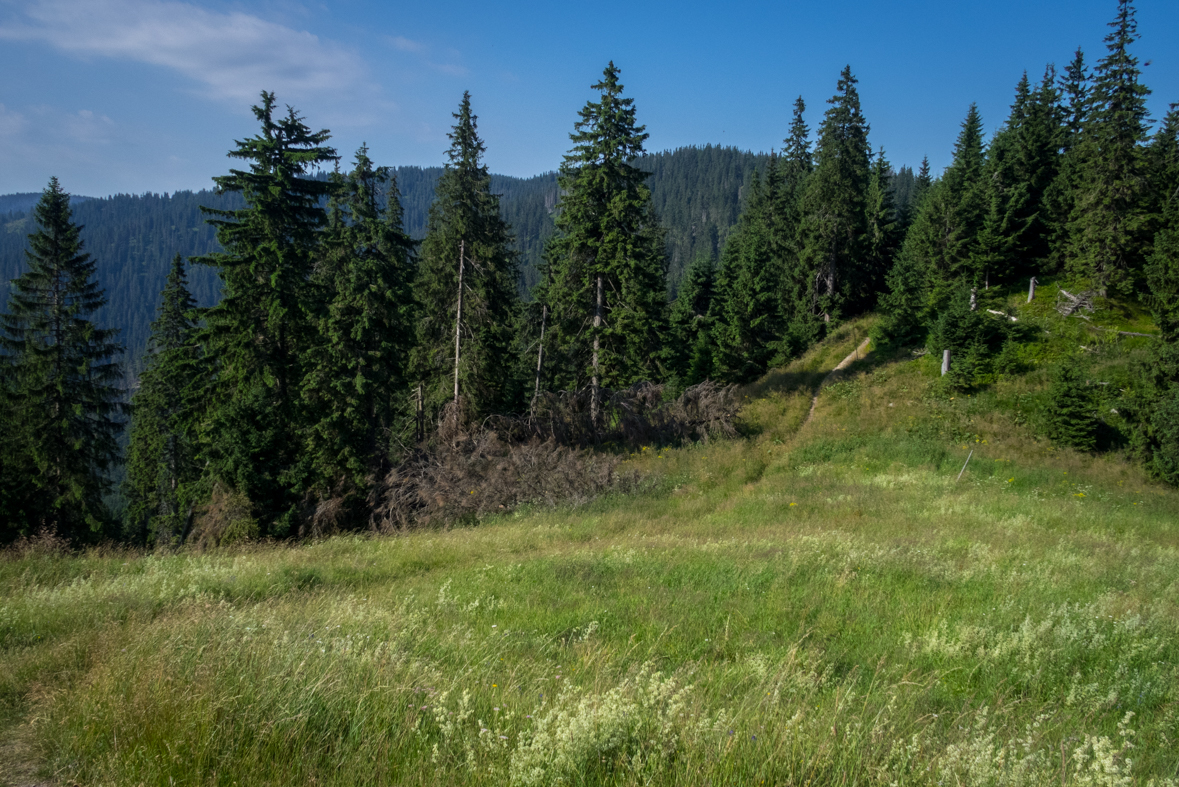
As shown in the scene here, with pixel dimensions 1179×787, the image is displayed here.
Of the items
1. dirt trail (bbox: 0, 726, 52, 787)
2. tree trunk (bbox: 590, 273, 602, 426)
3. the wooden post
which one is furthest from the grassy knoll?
the wooden post

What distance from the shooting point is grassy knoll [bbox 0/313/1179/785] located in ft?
10.4

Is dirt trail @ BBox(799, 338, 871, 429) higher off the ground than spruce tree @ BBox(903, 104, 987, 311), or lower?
lower

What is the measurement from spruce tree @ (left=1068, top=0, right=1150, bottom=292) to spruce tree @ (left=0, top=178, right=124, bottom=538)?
158 ft

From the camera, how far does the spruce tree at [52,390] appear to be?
2308cm

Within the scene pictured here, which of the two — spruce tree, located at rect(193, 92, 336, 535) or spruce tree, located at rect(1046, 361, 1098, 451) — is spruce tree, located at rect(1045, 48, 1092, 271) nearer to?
spruce tree, located at rect(1046, 361, 1098, 451)

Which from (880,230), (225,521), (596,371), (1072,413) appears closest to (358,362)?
(225,521)

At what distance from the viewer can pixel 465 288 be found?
86.3 ft

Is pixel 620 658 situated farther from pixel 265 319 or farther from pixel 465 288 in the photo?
pixel 465 288

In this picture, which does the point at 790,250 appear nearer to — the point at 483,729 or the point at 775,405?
the point at 775,405

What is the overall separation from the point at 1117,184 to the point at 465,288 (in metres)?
33.7

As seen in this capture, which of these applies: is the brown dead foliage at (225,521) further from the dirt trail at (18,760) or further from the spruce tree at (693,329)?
the spruce tree at (693,329)

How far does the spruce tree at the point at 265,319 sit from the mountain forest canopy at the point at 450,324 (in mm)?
82

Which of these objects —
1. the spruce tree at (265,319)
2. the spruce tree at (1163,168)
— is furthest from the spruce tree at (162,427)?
the spruce tree at (1163,168)

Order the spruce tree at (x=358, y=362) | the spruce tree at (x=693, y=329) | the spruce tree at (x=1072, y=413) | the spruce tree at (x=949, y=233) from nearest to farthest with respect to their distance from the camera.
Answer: the spruce tree at (x=358, y=362)
the spruce tree at (x=1072, y=413)
the spruce tree at (x=949, y=233)
the spruce tree at (x=693, y=329)
